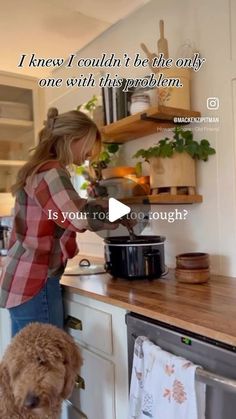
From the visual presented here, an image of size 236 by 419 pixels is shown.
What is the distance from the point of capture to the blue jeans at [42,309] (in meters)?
1.27

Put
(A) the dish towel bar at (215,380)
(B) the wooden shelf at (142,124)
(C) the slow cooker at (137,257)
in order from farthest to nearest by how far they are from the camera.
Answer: (B) the wooden shelf at (142,124) < (C) the slow cooker at (137,257) < (A) the dish towel bar at (215,380)

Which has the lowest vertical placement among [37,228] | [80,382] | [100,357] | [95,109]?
[80,382]

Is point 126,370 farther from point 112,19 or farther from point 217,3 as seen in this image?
point 112,19

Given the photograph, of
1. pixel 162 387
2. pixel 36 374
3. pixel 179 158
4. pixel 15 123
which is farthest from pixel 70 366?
pixel 15 123

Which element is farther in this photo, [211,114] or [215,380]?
[211,114]

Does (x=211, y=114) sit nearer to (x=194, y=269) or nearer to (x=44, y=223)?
(x=194, y=269)

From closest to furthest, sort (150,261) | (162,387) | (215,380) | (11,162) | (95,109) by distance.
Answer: (215,380) < (162,387) < (150,261) < (95,109) < (11,162)

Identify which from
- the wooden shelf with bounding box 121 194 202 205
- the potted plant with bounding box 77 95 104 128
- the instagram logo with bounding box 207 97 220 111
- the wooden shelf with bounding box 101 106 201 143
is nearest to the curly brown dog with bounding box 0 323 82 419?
the wooden shelf with bounding box 121 194 202 205

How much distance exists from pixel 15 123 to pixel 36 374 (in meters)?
2.02

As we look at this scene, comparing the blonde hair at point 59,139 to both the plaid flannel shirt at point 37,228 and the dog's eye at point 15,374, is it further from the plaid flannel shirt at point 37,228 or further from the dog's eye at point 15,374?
the dog's eye at point 15,374

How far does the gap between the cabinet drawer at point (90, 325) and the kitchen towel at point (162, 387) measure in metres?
0.18

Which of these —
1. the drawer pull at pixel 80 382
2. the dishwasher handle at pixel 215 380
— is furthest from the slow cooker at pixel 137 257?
the dishwasher handle at pixel 215 380

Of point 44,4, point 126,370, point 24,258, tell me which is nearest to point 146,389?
point 126,370

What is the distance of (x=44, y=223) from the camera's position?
123 cm
